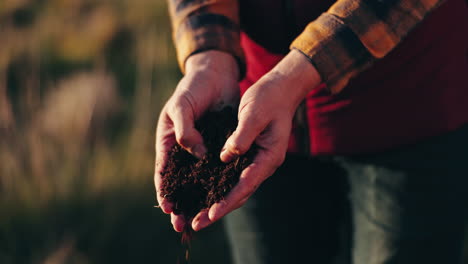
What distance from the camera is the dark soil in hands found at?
121 cm

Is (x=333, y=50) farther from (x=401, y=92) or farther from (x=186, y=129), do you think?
(x=186, y=129)

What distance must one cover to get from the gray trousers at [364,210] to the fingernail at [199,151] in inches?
9.9

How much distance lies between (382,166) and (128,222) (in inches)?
71.1

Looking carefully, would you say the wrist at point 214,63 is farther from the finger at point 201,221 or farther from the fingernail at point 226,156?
the finger at point 201,221

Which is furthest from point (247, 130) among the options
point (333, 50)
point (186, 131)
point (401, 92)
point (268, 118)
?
point (401, 92)

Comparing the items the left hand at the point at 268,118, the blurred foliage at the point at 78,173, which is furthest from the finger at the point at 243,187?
the blurred foliage at the point at 78,173

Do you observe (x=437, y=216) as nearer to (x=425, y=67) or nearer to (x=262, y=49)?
(x=425, y=67)

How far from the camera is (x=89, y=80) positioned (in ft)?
9.86

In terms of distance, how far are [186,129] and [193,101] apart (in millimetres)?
107

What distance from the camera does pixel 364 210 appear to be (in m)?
1.36

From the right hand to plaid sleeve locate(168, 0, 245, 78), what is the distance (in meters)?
0.03

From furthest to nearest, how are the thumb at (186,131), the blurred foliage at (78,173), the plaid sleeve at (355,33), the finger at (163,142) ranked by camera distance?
the blurred foliage at (78,173)
the finger at (163,142)
the thumb at (186,131)
the plaid sleeve at (355,33)

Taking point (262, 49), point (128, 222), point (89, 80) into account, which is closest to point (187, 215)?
point (262, 49)

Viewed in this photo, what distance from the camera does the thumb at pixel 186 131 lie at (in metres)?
1.21
